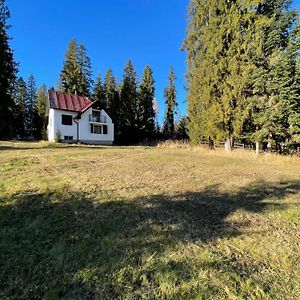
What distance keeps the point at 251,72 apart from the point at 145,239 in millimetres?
13887

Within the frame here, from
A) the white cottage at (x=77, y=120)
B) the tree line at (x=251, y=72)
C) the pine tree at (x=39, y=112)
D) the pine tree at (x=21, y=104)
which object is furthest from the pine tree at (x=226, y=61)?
the pine tree at (x=21, y=104)

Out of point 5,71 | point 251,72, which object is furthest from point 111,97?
point 251,72

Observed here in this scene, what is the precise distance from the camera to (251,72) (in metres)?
14.8

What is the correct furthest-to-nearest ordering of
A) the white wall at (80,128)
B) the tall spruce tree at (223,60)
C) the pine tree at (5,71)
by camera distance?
the white wall at (80,128)
the pine tree at (5,71)
the tall spruce tree at (223,60)

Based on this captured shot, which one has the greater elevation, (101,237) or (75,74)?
(75,74)

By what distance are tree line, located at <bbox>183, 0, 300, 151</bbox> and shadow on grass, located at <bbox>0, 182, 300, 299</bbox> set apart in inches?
390

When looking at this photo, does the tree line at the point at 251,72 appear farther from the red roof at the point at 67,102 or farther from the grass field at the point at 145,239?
the red roof at the point at 67,102

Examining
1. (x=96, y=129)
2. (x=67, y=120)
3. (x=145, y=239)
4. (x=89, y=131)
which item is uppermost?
(x=67, y=120)

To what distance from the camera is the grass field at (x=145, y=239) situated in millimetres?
2752

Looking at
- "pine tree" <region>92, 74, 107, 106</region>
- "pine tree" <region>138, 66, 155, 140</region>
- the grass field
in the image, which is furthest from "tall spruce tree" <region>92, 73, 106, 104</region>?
the grass field

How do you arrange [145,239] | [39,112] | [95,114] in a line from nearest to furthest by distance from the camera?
1. [145,239]
2. [95,114]
3. [39,112]

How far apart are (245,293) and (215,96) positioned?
49.6 ft

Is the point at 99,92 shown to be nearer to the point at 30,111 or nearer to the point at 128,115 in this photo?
the point at 128,115

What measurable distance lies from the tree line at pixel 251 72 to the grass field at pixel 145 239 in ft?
29.3
